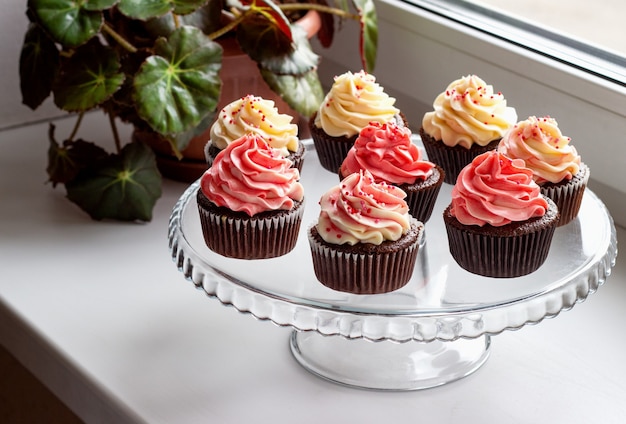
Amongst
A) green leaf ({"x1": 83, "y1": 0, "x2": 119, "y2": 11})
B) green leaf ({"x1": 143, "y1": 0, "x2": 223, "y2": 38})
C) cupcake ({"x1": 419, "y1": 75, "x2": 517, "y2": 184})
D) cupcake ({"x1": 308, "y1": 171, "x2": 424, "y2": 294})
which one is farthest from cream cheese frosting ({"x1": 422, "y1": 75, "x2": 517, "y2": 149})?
green leaf ({"x1": 83, "y1": 0, "x2": 119, "y2": 11})

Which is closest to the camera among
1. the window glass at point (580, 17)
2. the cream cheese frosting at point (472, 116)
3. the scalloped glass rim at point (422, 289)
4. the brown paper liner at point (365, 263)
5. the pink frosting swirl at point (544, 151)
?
the scalloped glass rim at point (422, 289)

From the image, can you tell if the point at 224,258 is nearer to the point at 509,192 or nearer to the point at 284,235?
the point at 284,235

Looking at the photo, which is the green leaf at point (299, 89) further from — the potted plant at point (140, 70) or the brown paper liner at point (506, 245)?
the brown paper liner at point (506, 245)

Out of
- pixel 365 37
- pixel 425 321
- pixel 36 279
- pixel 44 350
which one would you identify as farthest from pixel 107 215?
pixel 425 321

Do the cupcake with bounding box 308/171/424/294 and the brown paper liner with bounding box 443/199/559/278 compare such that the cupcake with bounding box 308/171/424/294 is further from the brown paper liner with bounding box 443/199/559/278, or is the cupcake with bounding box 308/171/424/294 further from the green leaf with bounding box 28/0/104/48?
the green leaf with bounding box 28/0/104/48

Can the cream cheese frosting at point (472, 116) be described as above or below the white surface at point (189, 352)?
above

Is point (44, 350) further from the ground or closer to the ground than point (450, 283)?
closer to the ground

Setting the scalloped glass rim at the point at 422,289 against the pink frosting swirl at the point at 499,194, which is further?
the pink frosting swirl at the point at 499,194

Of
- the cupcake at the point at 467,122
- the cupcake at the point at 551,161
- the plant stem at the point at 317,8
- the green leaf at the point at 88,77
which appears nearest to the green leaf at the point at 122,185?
the green leaf at the point at 88,77
